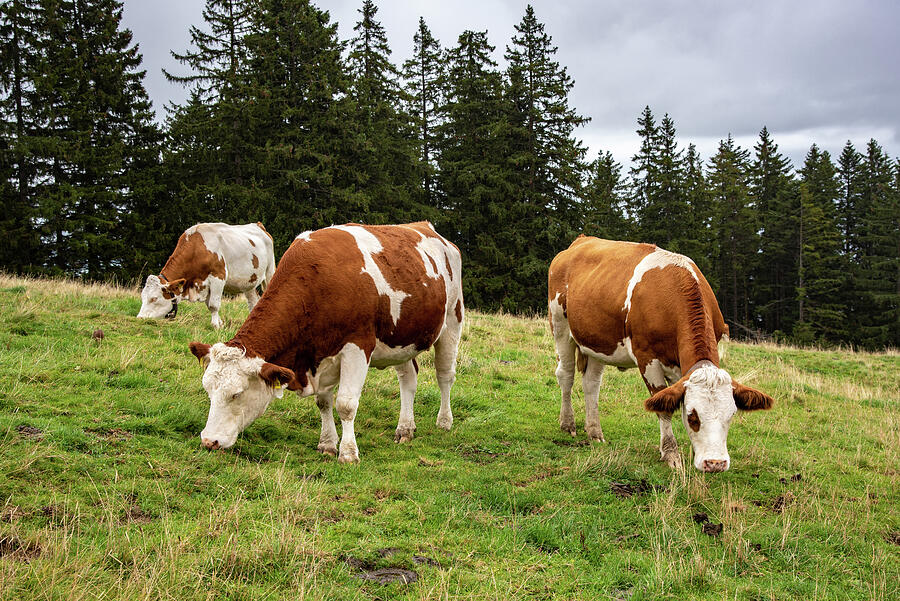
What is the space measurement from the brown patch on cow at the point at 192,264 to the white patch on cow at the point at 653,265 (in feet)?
32.1

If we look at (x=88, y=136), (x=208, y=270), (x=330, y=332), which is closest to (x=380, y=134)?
(x=88, y=136)

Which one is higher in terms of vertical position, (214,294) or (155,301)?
(214,294)

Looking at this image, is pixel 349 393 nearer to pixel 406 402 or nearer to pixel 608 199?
pixel 406 402

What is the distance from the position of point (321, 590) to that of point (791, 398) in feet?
34.4

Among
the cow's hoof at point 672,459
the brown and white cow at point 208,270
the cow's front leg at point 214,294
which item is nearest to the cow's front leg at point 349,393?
the cow's hoof at point 672,459

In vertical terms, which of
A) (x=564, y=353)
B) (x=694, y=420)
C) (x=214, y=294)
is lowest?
(x=694, y=420)

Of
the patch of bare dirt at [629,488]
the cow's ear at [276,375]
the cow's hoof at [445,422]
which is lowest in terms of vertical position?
the patch of bare dirt at [629,488]

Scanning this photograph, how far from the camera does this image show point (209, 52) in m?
29.9

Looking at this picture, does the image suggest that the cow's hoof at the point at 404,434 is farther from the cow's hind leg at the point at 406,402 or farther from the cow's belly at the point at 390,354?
the cow's belly at the point at 390,354

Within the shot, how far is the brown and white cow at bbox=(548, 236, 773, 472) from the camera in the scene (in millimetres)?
5109

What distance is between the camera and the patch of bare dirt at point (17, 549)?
322cm

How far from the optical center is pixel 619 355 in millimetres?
6676

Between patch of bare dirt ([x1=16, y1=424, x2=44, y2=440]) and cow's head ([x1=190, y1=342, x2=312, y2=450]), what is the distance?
1351mm

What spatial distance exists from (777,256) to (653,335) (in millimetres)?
49655
